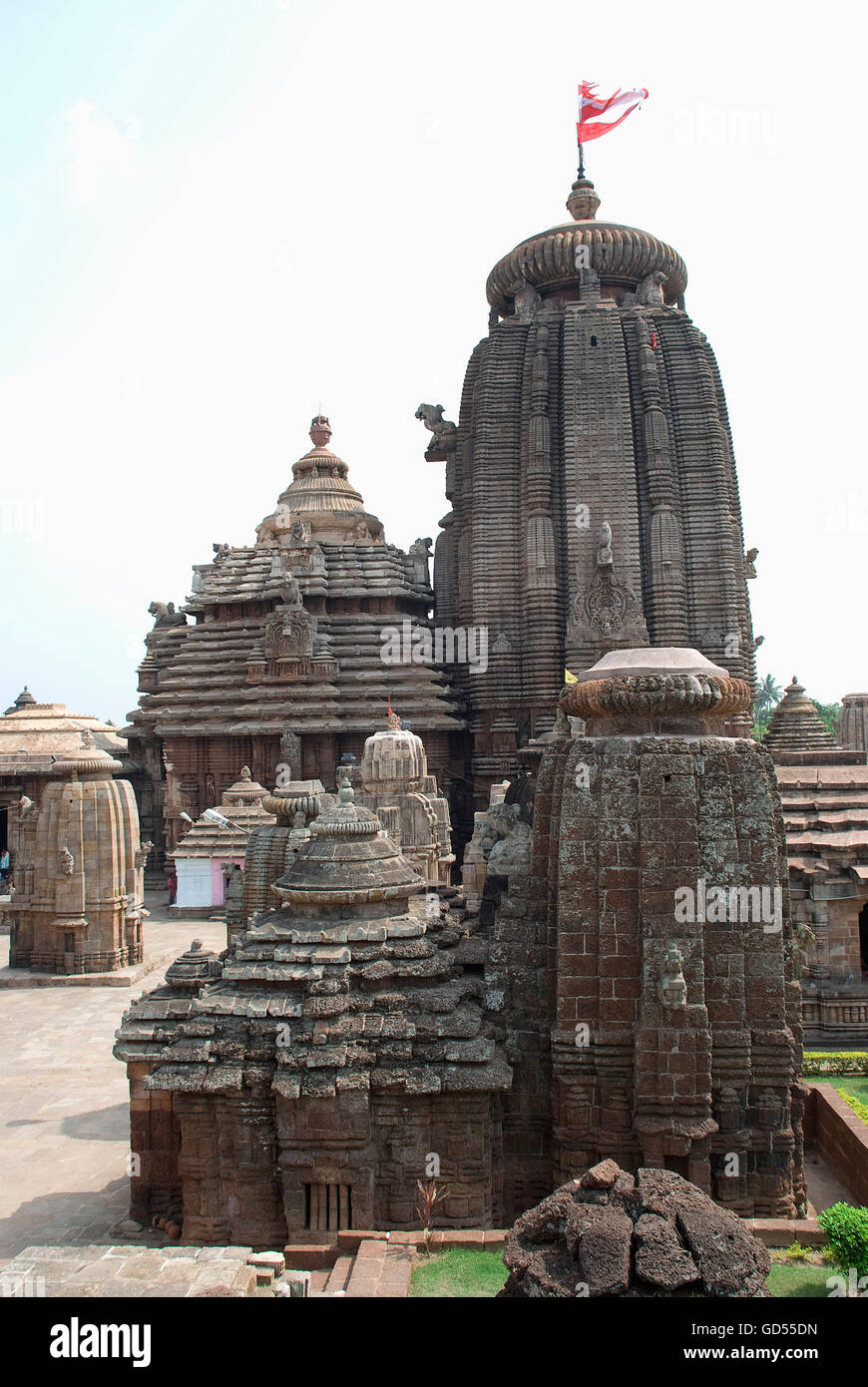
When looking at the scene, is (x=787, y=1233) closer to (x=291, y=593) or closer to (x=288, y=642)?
(x=288, y=642)

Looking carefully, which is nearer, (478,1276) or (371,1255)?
(478,1276)

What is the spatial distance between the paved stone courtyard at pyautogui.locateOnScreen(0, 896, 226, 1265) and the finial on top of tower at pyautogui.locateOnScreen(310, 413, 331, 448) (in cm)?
2990

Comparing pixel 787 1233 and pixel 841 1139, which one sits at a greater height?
pixel 787 1233

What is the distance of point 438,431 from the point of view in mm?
36938

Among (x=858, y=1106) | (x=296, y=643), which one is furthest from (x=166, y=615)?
(x=858, y=1106)

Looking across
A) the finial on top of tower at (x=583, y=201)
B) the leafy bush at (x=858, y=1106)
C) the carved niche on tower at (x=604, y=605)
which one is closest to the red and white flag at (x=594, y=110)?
the finial on top of tower at (x=583, y=201)

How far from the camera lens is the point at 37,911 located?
74.9ft

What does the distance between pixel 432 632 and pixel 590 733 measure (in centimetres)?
2497

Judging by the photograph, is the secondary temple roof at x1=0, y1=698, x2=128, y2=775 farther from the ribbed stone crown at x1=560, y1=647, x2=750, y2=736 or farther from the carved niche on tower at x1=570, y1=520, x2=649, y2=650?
the ribbed stone crown at x1=560, y1=647, x2=750, y2=736

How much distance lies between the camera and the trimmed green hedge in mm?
15242

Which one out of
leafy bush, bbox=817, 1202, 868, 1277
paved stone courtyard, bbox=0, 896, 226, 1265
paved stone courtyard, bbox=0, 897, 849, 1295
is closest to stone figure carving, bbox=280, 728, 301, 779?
paved stone courtyard, bbox=0, 896, 226, 1265

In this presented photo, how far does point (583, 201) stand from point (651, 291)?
4.62 metres

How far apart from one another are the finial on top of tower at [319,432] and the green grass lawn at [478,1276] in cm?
4080
